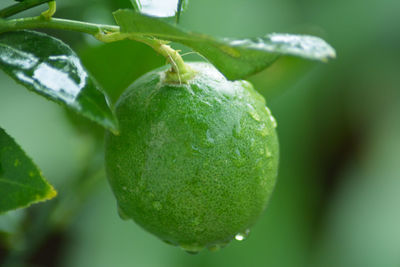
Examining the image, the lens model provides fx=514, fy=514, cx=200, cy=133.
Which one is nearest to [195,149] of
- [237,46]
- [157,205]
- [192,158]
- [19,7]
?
[192,158]

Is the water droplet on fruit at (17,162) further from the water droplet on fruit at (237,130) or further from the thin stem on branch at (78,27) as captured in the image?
the water droplet on fruit at (237,130)

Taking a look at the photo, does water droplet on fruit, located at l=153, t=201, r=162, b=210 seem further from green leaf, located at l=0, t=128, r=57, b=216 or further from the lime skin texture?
green leaf, located at l=0, t=128, r=57, b=216

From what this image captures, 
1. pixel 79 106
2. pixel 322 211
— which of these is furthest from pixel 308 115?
pixel 79 106

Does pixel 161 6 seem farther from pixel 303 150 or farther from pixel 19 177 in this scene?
pixel 303 150

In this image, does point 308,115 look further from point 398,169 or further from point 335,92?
point 398,169

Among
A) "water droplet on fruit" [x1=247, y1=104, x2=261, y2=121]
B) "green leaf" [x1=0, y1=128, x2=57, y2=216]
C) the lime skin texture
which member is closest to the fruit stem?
the lime skin texture
